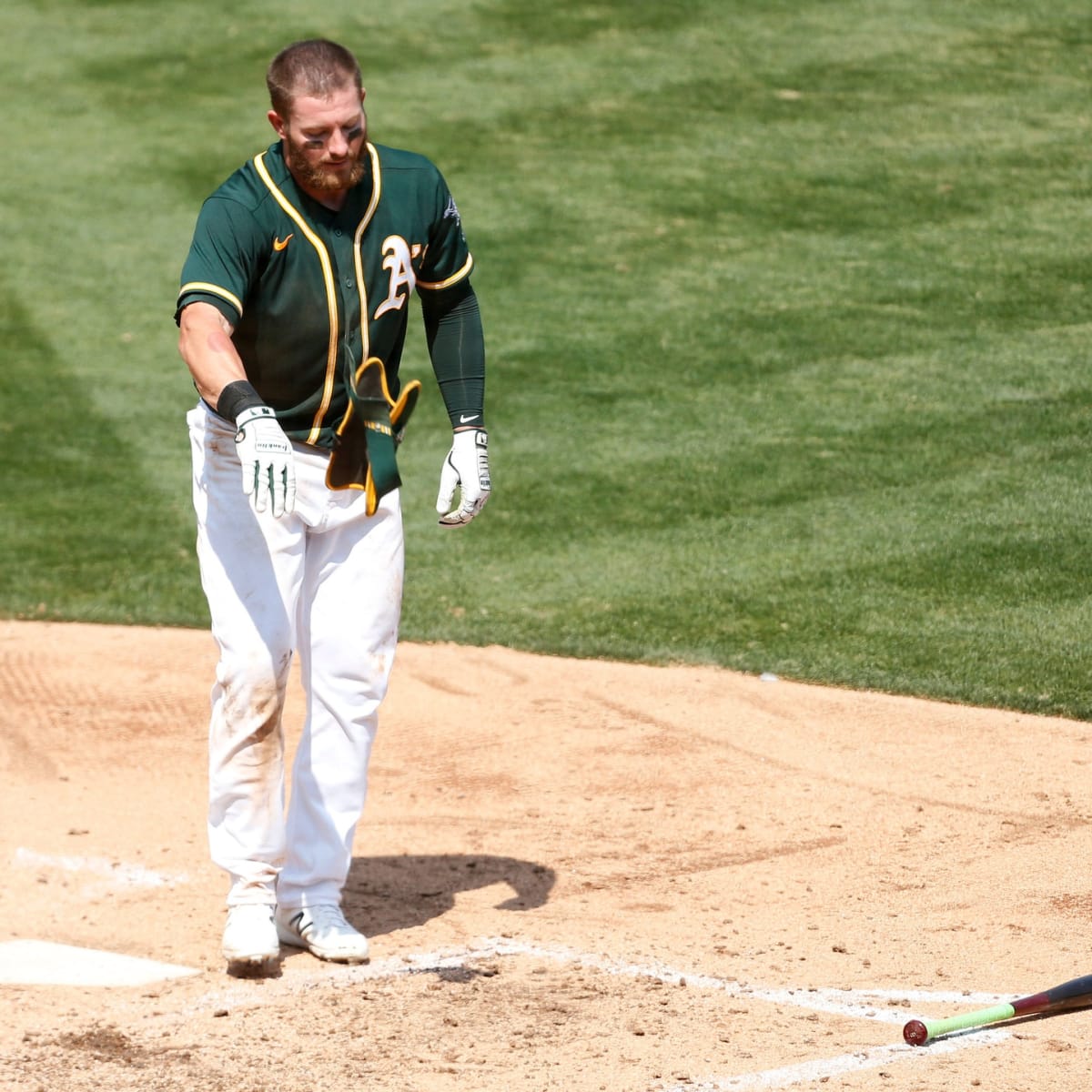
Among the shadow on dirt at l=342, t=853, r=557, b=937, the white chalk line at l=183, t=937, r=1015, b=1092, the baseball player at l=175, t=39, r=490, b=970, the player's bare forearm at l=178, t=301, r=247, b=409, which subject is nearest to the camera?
the white chalk line at l=183, t=937, r=1015, b=1092

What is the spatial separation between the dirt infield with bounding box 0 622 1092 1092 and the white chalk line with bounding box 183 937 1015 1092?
1 centimetres

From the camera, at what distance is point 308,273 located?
455 centimetres

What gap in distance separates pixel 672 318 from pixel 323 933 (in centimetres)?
Answer: 707

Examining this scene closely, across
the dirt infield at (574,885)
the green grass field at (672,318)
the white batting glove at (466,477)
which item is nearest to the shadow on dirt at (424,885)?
the dirt infield at (574,885)

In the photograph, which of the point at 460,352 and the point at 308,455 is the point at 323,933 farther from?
the point at 460,352

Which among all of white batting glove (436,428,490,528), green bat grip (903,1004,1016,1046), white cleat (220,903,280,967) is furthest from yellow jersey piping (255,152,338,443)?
green bat grip (903,1004,1016,1046)

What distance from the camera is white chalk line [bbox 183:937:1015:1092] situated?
3.81 meters

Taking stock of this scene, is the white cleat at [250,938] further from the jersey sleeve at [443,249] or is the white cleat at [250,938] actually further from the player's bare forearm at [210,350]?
the jersey sleeve at [443,249]

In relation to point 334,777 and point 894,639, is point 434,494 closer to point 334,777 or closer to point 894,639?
point 894,639

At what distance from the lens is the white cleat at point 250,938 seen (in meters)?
4.66

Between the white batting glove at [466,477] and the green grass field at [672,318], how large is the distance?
2.55m

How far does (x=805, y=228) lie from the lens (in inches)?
480

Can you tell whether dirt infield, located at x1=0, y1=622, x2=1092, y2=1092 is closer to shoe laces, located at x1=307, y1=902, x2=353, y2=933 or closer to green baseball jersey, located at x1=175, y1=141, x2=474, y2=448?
shoe laces, located at x1=307, y1=902, x2=353, y2=933

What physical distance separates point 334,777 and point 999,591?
3.91m
